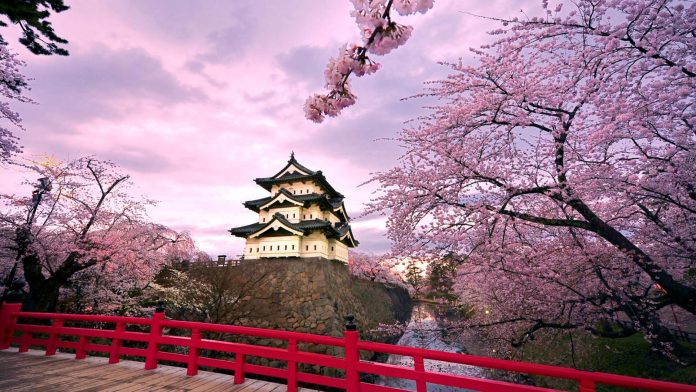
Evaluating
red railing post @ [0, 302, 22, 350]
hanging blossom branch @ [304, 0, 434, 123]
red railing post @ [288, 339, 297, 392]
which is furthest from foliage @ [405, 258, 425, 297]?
red railing post @ [0, 302, 22, 350]

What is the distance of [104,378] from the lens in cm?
441

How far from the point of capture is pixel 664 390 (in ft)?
7.57

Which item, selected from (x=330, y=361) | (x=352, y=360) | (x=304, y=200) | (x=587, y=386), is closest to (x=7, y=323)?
(x=330, y=361)

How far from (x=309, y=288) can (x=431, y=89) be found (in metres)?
14.6

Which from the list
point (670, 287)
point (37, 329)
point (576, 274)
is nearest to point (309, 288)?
point (37, 329)

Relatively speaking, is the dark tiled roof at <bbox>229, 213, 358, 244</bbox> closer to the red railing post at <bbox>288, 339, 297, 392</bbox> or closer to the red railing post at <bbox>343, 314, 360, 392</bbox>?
the red railing post at <bbox>288, 339, 297, 392</bbox>

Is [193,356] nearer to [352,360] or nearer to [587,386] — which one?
[352,360]

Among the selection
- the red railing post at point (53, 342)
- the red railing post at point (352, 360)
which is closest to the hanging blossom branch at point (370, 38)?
the red railing post at point (352, 360)

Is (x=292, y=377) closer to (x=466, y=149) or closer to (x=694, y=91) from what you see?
(x=466, y=149)

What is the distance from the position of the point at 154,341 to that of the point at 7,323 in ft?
15.2

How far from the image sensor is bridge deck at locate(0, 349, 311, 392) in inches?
159

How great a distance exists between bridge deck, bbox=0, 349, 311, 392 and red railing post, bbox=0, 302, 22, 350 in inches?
54.5

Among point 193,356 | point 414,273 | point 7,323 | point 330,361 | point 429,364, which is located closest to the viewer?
point 330,361

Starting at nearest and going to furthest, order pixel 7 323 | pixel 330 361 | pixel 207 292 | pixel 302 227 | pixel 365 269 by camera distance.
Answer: pixel 330 361
pixel 7 323
pixel 207 292
pixel 302 227
pixel 365 269
